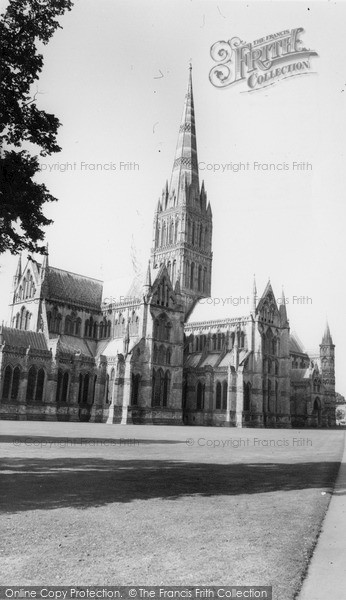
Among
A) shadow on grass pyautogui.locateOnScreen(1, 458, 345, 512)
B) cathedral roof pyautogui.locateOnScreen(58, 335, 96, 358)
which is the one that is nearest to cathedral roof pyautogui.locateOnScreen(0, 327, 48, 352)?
cathedral roof pyautogui.locateOnScreen(58, 335, 96, 358)

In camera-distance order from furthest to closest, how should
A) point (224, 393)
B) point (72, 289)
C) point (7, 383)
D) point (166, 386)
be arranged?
1. point (72, 289)
2. point (224, 393)
3. point (166, 386)
4. point (7, 383)

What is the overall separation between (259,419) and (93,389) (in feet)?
72.2

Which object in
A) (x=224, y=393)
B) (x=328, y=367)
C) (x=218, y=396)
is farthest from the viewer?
(x=328, y=367)

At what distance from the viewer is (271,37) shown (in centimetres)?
1798

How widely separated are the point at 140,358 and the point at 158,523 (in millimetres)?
54944

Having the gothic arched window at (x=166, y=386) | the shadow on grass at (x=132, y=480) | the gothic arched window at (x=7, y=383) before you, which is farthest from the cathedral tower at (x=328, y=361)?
the shadow on grass at (x=132, y=480)

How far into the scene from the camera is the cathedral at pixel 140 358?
58.8 m

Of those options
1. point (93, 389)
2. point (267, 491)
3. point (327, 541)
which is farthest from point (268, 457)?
point (93, 389)

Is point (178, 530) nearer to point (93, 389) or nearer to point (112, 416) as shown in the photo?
point (112, 416)

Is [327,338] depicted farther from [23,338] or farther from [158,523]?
[158,523]

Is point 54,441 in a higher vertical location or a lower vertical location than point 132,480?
higher

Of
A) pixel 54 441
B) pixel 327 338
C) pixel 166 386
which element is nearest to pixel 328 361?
pixel 327 338

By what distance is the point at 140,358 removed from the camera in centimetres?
6325

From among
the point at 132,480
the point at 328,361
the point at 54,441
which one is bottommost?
the point at 132,480
